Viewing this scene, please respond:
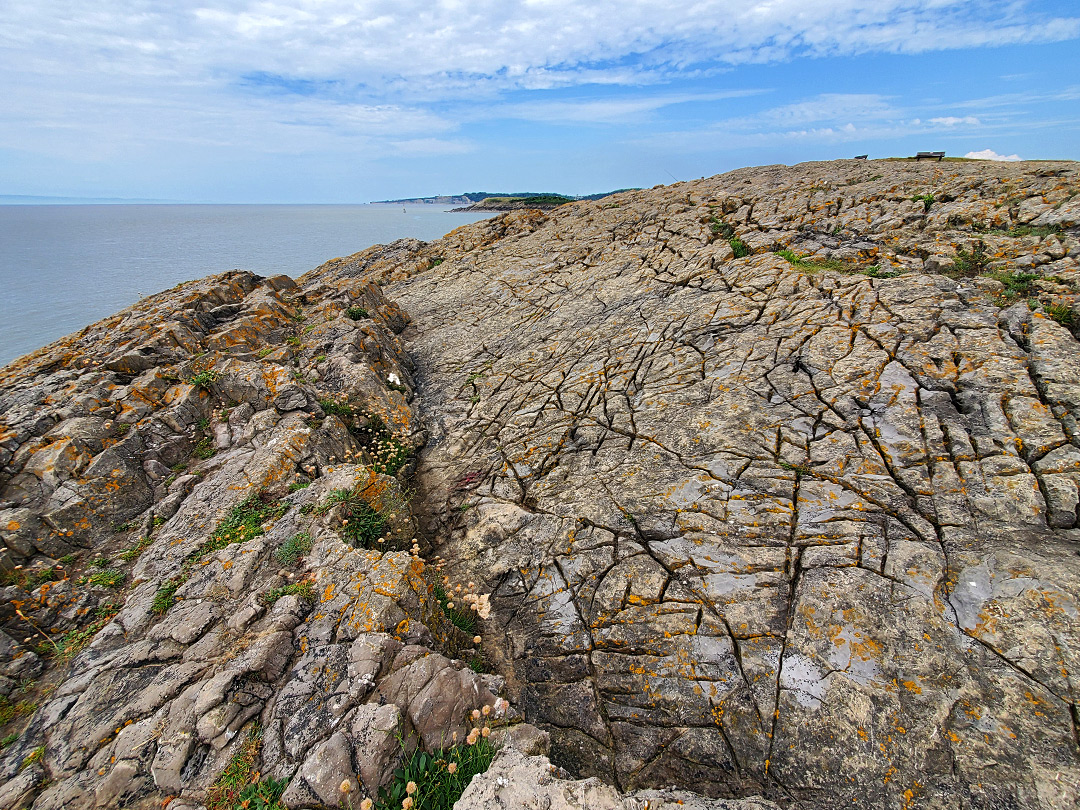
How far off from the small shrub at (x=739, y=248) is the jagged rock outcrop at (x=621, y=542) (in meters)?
0.73

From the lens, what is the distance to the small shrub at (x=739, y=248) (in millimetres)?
15055

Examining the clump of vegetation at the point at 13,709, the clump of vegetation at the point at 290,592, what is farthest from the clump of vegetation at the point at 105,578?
the clump of vegetation at the point at 290,592

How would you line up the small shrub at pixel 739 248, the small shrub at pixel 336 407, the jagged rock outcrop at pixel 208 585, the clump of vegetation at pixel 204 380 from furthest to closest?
the small shrub at pixel 739 248
the small shrub at pixel 336 407
the clump of vegetation at pixel 204 380
the jagged rock outcrop at pixel 208 585

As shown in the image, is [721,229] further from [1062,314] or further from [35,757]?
[35,757]

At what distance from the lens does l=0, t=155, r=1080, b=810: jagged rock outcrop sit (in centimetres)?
496

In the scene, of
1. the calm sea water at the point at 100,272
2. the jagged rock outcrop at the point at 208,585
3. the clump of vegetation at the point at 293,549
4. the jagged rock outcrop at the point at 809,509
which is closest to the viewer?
the jagged rock outcrop at the point at 208,585

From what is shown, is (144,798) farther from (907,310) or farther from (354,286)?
(354,286)

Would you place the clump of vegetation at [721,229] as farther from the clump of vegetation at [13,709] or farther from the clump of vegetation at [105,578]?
the clump of vegetation at [13,709]

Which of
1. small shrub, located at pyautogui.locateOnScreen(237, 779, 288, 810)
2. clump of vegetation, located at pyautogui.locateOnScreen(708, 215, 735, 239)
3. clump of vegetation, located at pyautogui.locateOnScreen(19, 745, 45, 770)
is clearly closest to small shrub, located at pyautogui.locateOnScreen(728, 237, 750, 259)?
clump of vegetation, located at pyautogui.locateOnScreen(708, 215, 735, 239)

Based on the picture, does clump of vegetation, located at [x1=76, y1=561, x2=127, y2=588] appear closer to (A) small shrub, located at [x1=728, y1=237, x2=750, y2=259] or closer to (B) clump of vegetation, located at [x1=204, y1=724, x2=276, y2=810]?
(B) clump of vegetation, located at [x1=204, y1=724, x2=276, y2=810]

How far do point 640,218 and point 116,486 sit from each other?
21.0 metres

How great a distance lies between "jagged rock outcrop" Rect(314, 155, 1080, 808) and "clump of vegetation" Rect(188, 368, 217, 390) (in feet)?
Result: 18.6

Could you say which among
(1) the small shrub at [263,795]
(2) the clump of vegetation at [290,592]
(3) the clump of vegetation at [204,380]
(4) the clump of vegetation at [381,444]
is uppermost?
(3) the clump of vegetation at [204,380]

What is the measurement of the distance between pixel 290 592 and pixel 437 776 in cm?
352
